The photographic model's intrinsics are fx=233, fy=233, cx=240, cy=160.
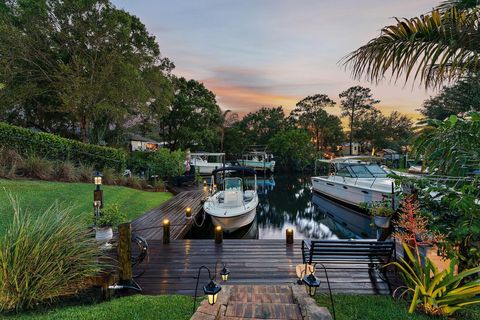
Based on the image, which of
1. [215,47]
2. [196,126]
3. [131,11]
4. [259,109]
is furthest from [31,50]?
[259,109]

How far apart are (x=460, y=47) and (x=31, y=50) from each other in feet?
64.0

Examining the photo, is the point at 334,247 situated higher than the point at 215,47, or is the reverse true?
the point at 215,47

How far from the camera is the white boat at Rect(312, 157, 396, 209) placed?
35.6 feet

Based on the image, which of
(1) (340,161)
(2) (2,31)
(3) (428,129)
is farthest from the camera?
(1) (340,161)

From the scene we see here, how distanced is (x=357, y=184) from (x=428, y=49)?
35.7 ft

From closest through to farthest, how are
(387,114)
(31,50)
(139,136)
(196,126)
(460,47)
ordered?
(460,47)
(31,50)
(196,126)
(139,136)
(387,114)

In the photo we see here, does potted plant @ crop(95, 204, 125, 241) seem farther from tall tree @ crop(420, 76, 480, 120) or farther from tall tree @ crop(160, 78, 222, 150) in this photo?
tall tree @ crop(160, 78, 222, 150)

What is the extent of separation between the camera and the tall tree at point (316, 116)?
1635 inches

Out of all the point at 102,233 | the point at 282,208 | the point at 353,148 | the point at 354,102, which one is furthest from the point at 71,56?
the point at 353,148

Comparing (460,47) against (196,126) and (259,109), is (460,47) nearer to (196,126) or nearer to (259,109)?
(196,126)

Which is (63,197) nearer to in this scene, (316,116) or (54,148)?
(54,148)

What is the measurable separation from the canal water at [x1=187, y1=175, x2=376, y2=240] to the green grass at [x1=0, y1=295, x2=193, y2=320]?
5480 mm


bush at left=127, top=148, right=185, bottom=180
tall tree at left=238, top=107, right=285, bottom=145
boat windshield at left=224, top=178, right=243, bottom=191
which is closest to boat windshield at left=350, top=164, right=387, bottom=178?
boat windshield at left=224, top=178, right=243, bottom=191

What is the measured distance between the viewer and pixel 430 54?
7.65ft
